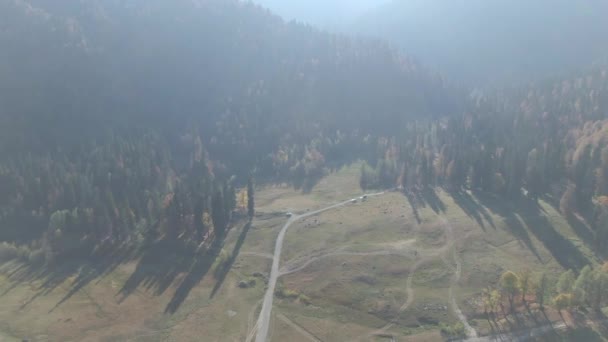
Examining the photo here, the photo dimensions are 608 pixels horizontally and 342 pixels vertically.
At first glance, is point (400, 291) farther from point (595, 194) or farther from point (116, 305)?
point (595, 194)

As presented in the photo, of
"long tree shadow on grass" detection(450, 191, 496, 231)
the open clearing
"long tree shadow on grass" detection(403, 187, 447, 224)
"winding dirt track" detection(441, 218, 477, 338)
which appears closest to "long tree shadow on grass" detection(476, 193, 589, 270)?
the open clearing

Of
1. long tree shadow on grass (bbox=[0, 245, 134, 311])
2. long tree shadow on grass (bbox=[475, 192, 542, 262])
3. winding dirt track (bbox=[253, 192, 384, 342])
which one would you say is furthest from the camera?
long tree shadow on grass (bbox=[475, 192, 542, 262])

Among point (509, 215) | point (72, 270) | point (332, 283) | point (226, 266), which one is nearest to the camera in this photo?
point (332, 283)

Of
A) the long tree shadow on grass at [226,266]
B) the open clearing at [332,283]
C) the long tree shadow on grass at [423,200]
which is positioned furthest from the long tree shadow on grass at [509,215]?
the long tree shadow on grass at [226,266]

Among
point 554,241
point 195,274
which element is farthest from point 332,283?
point 554,241

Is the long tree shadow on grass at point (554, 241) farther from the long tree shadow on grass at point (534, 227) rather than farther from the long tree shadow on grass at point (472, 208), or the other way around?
the long tree shadow on grass at point (472, 208)

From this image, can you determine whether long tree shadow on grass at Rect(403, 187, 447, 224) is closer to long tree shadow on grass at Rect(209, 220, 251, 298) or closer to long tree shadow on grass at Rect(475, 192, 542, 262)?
long tree shadow on grass at Rect(475, 192, 542, 262)

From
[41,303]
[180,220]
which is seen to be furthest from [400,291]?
[41,303]

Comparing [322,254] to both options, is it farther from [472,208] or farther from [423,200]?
[472,208]
